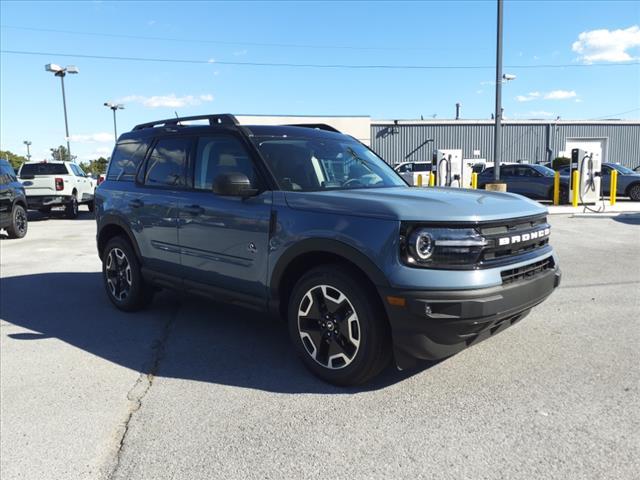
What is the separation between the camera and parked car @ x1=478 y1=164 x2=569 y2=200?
61.5ft

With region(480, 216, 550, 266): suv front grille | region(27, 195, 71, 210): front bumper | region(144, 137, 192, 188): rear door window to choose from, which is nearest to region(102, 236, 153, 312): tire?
region(144, 137, 192, 188): rear door window

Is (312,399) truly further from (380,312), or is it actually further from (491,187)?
(491,187)

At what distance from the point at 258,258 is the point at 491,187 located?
13532mm

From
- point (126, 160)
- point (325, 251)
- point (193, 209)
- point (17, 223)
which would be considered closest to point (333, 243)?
point (325, 251)

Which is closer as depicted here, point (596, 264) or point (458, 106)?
point (596, 264)

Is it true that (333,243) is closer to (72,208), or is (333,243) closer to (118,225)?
(118,225)

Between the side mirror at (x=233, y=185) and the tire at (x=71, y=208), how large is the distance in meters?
14.8

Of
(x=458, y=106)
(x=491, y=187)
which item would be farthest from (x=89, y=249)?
(x=458, y=106)

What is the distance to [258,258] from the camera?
406 cm

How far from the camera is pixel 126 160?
228 inches

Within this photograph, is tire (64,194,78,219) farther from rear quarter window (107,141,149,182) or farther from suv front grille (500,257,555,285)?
suv front grille (500,257,555,285)

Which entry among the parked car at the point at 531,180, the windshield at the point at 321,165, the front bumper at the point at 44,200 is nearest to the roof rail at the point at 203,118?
the windshield at the point at 321,165

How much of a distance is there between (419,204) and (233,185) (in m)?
1.37

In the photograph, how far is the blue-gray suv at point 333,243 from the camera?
3203mm
